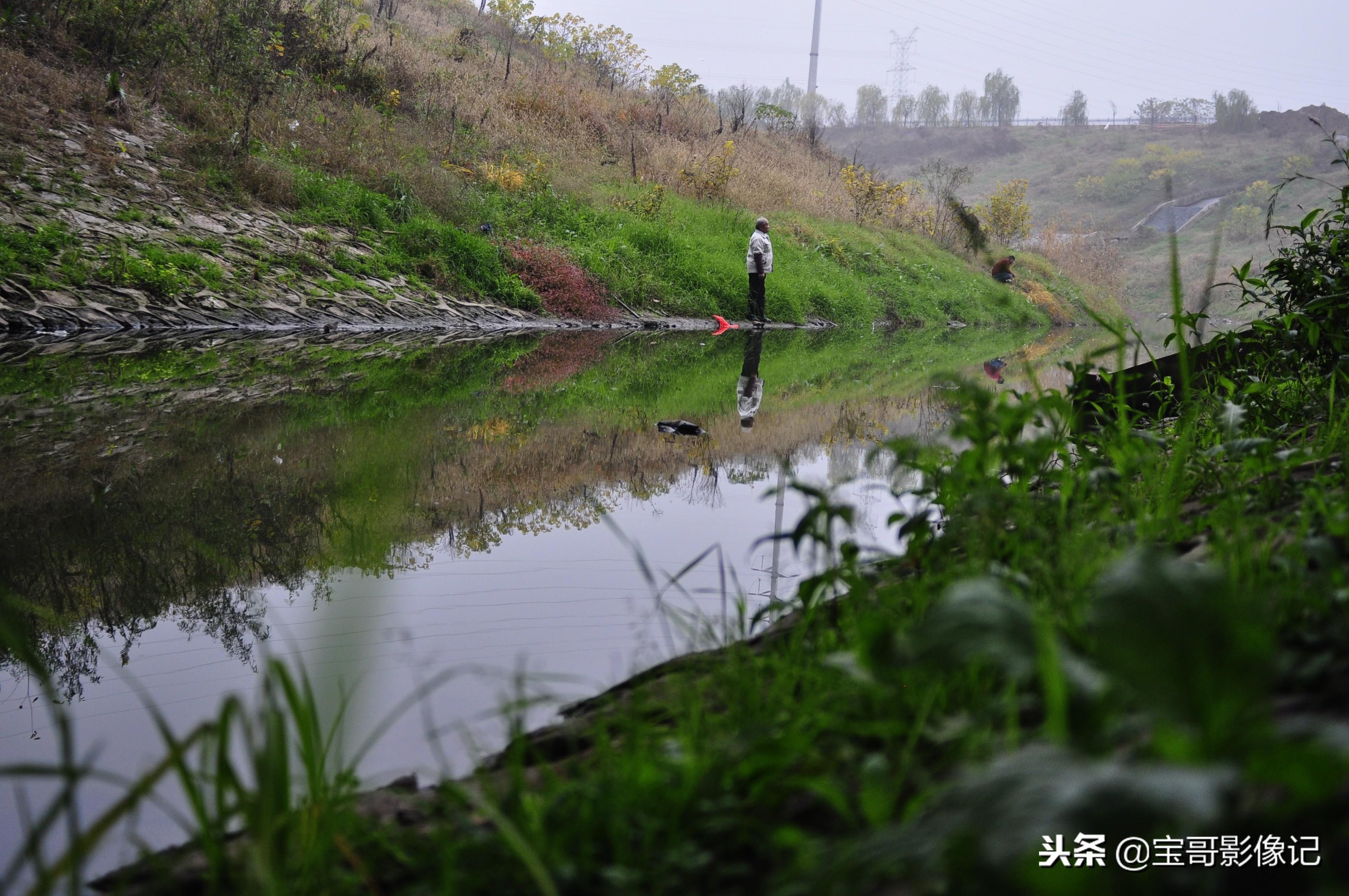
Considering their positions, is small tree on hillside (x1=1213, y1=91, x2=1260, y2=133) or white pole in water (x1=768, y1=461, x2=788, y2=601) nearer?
white pole in water (x1=768, y1=461, x2=788, y2=601)

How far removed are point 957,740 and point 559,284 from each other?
1616 cm

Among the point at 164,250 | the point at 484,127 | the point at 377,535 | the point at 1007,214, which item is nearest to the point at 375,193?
the point at 164,250

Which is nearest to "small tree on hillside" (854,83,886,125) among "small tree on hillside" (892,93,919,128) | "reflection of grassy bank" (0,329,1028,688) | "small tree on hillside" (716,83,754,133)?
"small tree on hillside" (892,93,919,128)

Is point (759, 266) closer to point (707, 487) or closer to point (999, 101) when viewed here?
point (707, 487)

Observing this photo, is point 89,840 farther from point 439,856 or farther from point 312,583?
point 312,583

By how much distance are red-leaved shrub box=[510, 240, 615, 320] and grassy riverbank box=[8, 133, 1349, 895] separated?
47.7ft

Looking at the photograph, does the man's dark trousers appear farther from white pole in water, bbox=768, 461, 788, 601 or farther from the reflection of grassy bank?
white pole in water, bbox=768, 461, 788, 601

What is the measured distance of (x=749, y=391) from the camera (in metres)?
8.79

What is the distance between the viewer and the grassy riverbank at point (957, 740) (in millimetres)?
851

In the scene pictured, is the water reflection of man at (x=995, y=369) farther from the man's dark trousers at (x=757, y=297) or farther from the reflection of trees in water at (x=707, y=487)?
the man's dark trousers at (x=757, y=297)

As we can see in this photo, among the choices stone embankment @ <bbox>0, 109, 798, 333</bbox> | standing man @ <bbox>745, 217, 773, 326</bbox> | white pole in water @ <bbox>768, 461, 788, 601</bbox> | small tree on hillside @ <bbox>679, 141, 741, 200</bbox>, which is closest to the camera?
white pole in water @ <bbox>768, 461, 788, 601</bbox>

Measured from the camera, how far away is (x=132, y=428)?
533 cm

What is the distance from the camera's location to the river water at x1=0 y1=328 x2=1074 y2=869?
7.82 feet

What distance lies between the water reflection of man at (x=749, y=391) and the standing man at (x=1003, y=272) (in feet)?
60.7
